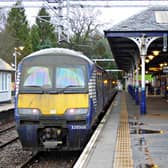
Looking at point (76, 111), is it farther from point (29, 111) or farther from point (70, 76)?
point (29, 111)

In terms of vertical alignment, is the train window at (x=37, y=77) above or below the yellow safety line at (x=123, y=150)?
above

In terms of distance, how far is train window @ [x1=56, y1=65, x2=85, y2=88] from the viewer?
38.5 ft

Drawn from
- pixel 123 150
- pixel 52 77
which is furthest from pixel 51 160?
pixel 123 150

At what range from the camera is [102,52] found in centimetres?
7094

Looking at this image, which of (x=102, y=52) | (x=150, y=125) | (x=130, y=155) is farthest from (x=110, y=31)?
(x=102, y=52)

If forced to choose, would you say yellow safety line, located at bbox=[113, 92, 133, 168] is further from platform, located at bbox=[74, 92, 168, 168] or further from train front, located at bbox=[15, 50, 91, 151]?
train front, located at bbox=[15, 50, 91, 151]

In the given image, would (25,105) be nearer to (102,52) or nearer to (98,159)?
(98,159)

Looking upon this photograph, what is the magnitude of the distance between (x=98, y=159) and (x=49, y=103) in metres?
2.36

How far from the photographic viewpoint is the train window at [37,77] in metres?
11.7

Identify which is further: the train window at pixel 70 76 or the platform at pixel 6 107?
the platform at pixel 6 107

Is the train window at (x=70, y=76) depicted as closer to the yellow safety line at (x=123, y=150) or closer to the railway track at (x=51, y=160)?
the yellow safety line at (x=123, y=150)

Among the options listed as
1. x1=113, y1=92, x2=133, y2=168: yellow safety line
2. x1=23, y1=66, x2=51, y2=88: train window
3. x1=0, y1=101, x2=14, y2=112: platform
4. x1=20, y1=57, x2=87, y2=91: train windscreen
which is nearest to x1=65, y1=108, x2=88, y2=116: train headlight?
x1=20, y1=57, x2=87, y2=91: train windscreen

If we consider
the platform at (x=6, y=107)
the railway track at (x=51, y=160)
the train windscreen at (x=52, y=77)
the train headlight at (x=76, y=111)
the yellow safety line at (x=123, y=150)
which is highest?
the train windscreen at (x=52, y=77)

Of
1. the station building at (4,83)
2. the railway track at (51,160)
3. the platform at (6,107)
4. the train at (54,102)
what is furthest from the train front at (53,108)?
the station building at (4,83)
